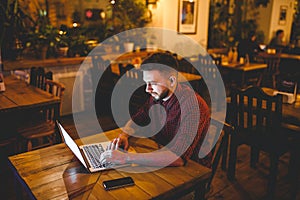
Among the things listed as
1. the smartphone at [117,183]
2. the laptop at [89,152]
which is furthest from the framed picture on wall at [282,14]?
the smartphone at [117,183]

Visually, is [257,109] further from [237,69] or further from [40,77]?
[237,69]

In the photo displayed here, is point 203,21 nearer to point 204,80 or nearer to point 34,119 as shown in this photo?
point 204,80

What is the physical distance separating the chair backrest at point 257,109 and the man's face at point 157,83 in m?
0.99

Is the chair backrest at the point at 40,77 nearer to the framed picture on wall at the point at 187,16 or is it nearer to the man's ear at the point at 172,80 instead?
the man's ear at the point at 172,80

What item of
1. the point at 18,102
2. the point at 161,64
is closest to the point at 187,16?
the point at 18,102

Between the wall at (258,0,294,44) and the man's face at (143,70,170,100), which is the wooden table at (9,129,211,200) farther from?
the wall at (258,0,294,44)

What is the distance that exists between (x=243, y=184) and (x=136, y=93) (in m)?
1.79

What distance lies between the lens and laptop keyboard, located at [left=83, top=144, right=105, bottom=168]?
4.96 feet

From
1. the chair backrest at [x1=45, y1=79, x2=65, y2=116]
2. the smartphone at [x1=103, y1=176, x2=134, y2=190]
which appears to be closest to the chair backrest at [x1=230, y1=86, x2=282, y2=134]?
the smartphone at [x1=103, y1=176, x2=134, y2=190]

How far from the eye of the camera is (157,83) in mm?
1712

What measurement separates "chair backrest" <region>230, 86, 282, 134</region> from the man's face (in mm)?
990

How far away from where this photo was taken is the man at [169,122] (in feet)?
4.88

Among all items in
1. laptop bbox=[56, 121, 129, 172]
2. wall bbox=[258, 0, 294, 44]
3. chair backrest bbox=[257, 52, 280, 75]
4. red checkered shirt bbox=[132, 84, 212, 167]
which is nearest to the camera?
laptop bbox=[56, 121, 129, 172]

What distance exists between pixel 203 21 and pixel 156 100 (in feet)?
16.1
